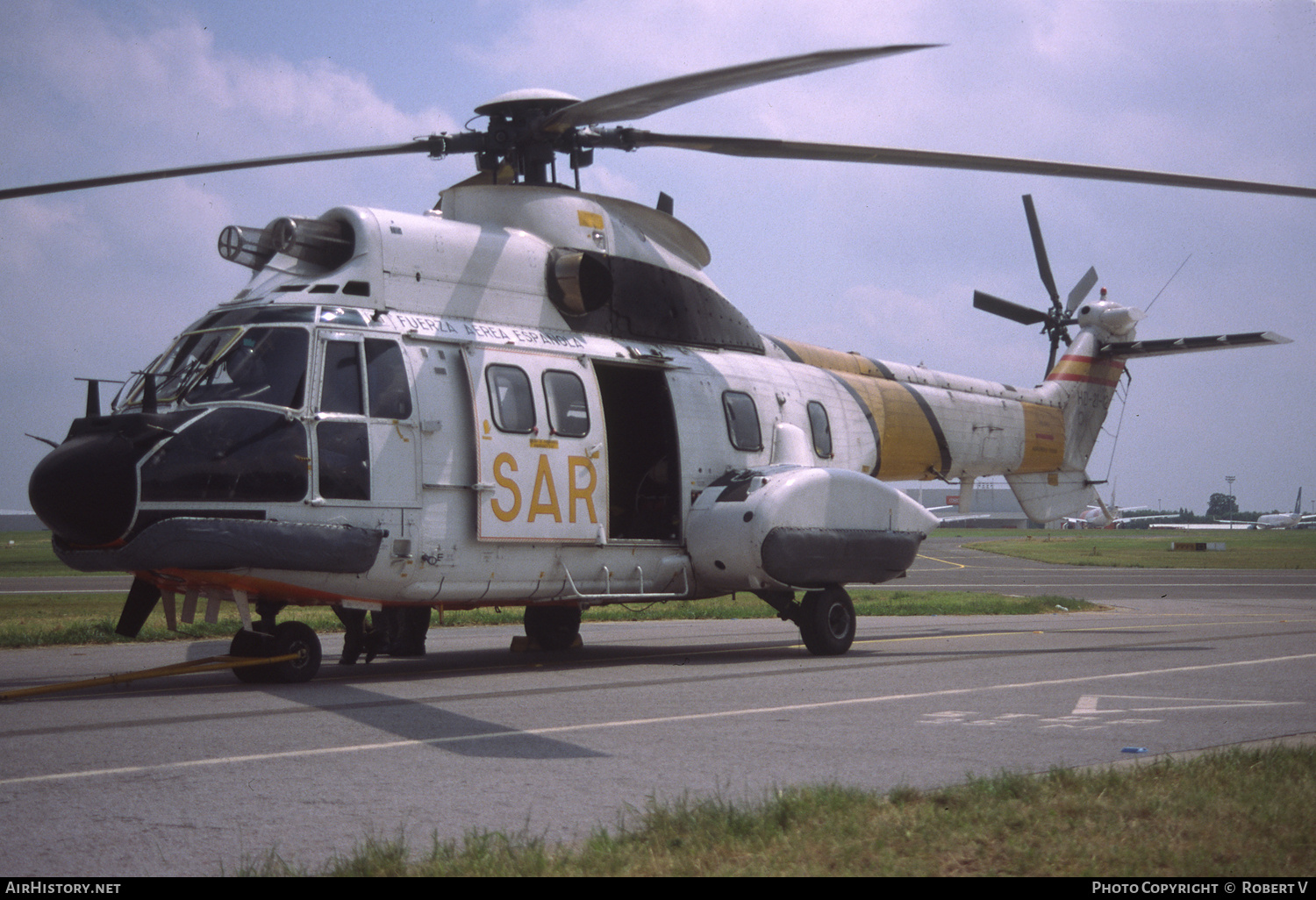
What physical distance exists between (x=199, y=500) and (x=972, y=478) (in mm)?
12596

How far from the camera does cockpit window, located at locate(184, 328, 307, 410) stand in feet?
33.0

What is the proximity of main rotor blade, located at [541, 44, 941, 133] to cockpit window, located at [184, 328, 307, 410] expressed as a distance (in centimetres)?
350

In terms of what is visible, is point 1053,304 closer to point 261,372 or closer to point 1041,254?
point 1041,254

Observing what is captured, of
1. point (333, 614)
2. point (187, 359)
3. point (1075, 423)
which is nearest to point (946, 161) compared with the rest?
point (187, 359)

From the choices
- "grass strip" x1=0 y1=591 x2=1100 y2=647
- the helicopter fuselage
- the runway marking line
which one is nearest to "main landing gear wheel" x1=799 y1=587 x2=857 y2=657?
the helicopter fuselage

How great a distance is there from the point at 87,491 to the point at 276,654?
2.23 metres

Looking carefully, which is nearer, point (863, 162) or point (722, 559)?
point (863, 162)

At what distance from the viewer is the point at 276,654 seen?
34.2ft

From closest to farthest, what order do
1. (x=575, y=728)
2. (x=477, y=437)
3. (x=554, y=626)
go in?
(x=575, y=728)
(x=477, y=437)
(x=554, y=626)

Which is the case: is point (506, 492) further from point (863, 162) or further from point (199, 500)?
point (863, 162)

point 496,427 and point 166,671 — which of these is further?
point 496,427

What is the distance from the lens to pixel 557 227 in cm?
1270

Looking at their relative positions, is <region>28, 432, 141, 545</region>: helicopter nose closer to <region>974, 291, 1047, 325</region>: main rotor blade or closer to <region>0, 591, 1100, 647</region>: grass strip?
<region>0, 591, 1100, 647</region>: grass strip
